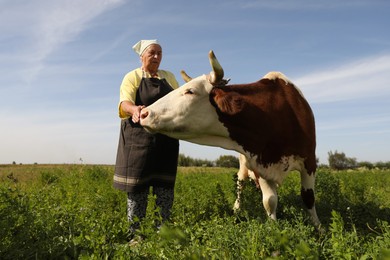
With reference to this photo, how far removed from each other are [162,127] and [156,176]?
815mm

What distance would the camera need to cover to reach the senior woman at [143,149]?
4.50m

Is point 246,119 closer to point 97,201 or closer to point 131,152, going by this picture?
point 131,152

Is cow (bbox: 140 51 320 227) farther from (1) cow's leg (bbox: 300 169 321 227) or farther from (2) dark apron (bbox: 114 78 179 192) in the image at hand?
(2) dark apron (bbox: 114 78 179 192)

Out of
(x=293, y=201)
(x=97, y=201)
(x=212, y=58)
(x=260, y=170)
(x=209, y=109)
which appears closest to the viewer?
(x=212, y=58)

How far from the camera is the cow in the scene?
412cm

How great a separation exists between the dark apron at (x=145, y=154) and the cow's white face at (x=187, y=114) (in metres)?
0.37

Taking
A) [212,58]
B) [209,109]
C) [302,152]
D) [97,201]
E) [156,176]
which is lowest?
[97,201]

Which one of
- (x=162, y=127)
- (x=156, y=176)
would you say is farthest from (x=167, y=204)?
(x=162, y=127)

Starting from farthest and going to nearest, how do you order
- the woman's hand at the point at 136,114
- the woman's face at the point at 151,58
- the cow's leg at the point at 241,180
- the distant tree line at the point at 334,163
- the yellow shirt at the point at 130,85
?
the distant tree line at the point at 334,163 → the cow's leg at the point at 241,180 → the woman's face at the point at 151,58 → the yellow shirt at the point at 130,85 → the woman's hand at the point at 136,114

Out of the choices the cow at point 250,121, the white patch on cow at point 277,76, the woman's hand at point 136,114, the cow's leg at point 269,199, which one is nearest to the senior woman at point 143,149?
the woman's hand at point 136,114

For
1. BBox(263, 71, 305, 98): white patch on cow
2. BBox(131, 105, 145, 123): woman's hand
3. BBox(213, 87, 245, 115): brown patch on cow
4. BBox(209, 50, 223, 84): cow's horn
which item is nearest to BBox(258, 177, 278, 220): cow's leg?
BBox(213, 87, 245, 115): brown patch on cow

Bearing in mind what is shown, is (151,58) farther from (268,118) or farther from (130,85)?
(268,118)

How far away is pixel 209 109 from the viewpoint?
4.25 meters

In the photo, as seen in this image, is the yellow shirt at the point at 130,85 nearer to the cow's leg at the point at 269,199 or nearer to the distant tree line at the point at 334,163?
the cow's leg at the point at 269,199
